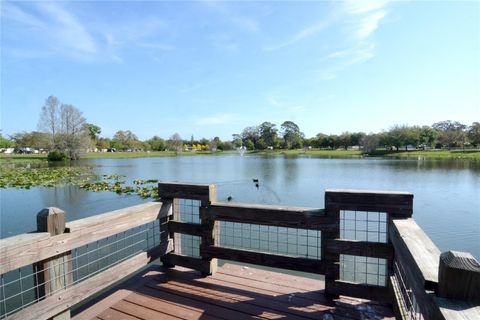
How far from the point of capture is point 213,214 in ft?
10.7

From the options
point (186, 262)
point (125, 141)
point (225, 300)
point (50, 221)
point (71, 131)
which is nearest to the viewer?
point (50, 221)

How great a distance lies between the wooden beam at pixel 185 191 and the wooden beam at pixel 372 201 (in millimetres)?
1318

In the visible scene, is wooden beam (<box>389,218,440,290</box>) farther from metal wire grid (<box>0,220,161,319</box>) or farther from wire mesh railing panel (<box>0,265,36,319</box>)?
wire mesh railing panel (<box>0,265,36,319</box>)

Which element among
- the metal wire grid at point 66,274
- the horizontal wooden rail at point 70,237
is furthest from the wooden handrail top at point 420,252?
the horizontal wooden rail at point 70,237

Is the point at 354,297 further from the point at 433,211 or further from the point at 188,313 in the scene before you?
the point at 433,211

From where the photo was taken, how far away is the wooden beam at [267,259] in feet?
9.30

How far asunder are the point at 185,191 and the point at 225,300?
1263 millimetres

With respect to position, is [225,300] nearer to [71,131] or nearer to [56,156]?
[56,156]

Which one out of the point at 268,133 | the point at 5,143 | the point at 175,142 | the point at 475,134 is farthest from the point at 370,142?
the point at 5,143

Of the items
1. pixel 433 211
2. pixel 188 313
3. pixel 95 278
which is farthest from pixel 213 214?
pixel 433 211

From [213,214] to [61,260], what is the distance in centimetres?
150

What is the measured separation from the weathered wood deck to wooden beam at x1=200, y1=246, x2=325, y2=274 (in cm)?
27

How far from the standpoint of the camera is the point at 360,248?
8.65 ft

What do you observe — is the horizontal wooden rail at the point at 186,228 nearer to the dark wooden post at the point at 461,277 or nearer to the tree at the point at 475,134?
the dark wooden post at the point at 461,277
